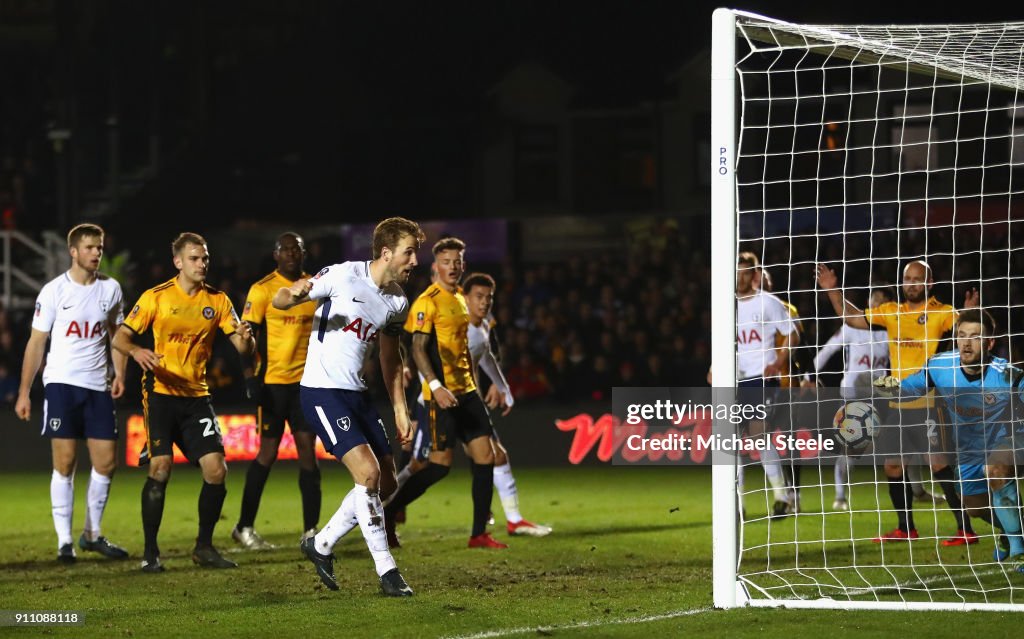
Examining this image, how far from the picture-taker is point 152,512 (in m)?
8.03

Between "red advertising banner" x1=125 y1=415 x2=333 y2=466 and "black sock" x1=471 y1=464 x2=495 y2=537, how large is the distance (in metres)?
6.91

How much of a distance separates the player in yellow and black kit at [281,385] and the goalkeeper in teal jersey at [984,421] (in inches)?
163

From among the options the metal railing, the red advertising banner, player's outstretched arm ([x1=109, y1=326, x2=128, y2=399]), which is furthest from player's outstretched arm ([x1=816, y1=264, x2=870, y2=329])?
the metal railing

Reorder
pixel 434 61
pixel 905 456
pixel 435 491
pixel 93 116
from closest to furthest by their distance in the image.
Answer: pixel 905 456 < pixel 435 491 < pixel 93 116 < pixel 434 61

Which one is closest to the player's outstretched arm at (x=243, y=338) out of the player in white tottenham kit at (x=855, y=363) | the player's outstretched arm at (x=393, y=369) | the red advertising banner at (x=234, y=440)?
the player's outstretched arm at (x=393, y=369)

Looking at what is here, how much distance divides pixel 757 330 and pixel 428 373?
3204mm

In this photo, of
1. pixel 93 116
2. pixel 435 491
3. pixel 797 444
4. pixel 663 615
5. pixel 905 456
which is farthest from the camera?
pixel 93 116

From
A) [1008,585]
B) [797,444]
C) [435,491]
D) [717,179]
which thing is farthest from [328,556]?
[435,491]

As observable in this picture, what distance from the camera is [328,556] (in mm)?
6898

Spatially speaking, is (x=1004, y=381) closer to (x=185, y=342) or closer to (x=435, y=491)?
(x=185, y=342)

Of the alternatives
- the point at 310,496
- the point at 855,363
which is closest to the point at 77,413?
the point at 310,496

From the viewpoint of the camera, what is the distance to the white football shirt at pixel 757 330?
402 inches

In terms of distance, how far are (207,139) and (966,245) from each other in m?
15.5

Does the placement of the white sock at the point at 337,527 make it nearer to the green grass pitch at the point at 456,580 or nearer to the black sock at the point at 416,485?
the green grass pitch at the point at 456,580
